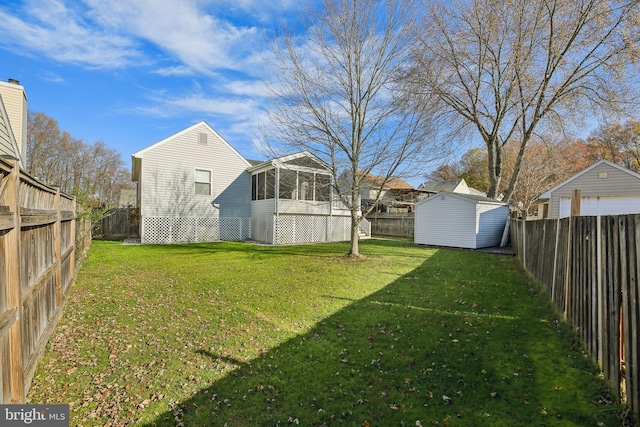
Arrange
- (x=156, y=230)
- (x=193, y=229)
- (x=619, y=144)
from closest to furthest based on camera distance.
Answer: (x=156, y=230) → (x=193, y=229) → (x=619, y=144)

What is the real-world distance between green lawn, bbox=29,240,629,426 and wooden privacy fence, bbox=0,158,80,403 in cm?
35

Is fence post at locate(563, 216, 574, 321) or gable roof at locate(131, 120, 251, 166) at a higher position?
gable roof at locate(131, 120, 251, 166)

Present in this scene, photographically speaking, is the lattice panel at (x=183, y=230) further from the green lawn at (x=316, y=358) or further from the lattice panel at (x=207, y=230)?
the green lawn at (x=316, y=358)

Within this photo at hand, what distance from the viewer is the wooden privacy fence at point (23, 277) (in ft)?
7.43

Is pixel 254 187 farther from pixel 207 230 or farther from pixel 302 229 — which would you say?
pixel 302 229

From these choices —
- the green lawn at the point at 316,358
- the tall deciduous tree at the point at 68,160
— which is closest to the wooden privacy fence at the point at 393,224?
the green lawn at the point at 316,358

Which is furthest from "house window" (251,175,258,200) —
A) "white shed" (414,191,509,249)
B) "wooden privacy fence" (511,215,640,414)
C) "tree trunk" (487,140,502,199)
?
"wooden privacy fence" (511,215,640,414)

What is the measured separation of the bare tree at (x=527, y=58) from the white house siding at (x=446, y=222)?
4806 millimetres

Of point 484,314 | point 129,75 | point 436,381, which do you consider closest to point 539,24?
point 484,314

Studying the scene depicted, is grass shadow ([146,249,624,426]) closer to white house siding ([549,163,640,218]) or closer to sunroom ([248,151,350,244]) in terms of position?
sunroom ([248,151,350,244])

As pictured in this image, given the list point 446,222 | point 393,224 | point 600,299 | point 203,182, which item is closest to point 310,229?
point 203,182

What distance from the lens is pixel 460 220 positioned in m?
15.5

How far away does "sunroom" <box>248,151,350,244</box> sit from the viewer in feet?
52.3

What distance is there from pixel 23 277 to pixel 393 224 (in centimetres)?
2259
